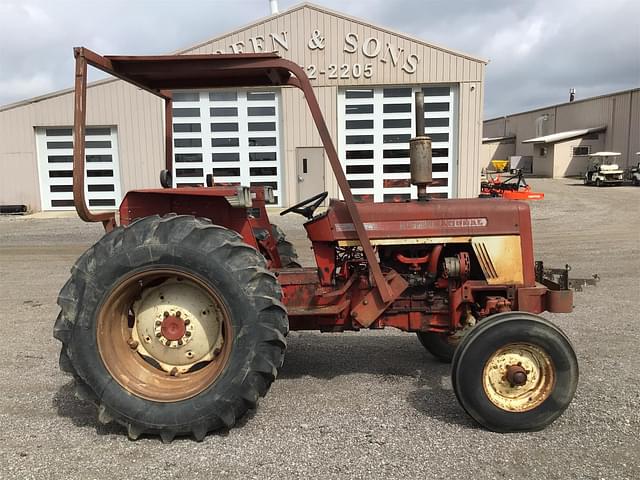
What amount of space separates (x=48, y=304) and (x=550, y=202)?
1553 cm

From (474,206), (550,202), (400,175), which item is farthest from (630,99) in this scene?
(474,206)

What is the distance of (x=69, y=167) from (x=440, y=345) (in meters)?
14.1

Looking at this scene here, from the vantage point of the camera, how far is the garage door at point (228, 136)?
14.0 m

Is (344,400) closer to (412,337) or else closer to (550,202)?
(412,337)

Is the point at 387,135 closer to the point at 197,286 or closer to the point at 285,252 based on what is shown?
the point at 285,252

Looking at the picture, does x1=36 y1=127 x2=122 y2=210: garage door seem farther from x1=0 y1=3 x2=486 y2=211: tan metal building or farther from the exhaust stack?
the exhaust stack

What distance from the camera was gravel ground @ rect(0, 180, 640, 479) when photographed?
8.55 feet

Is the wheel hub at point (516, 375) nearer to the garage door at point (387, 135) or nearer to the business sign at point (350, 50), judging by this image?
the garage door at point (387, 135)

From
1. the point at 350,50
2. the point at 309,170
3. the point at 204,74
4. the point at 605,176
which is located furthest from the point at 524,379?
the point at 605,176

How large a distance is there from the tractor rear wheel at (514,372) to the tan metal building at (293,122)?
457 inches

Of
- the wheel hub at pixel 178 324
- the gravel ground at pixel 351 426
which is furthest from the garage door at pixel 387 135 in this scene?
the wheel hub at pixel 178 324

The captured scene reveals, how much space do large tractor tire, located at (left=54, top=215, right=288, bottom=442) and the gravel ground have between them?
0.64 ft

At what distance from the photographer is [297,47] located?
13.8 m

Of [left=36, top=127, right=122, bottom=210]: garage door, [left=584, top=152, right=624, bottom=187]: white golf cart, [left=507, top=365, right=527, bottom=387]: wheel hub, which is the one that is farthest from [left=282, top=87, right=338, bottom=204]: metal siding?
[left=584, top=152, right=624, bottom=187]: white golf cart
